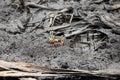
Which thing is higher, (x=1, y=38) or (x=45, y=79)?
(x=1, y=38)

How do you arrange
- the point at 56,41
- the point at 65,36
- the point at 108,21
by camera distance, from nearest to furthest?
the point at 56,41 → the point at 65,36 → the point at 108,21

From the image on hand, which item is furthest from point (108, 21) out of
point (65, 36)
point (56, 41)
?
point (56, 41)

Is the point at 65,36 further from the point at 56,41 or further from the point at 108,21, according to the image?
the point at 108,21

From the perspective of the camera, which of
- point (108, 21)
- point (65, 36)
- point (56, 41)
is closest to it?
point (56, 41)

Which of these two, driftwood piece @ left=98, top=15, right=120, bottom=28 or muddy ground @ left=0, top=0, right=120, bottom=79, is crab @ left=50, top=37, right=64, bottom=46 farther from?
driftwood piece @ left=98, top=15, right=120, bottom=28

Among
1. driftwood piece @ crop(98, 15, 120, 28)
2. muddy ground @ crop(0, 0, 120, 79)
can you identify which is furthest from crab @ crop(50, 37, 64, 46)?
driftwood piece @ crop(98, 15, 120, 28)

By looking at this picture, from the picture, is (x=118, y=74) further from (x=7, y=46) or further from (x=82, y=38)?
(x=7, y=46)

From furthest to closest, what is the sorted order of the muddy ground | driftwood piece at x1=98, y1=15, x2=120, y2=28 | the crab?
driftwood piece at x1=98, y1=15, x2=120, y2=28
the crab
the muddy ground

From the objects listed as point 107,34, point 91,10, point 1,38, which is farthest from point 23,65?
point 91,10
